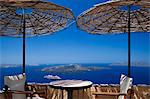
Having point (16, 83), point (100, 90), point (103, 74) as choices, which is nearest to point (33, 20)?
point (16, 83)

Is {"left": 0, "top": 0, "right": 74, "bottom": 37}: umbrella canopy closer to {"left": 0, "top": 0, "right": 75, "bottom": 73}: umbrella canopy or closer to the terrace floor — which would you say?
{"left": 0, "top": 0, "right": 75, "bottom": 73}: umbrella canopy

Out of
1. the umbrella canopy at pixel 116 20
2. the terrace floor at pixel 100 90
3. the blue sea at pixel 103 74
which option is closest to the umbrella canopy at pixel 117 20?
the umbrella canopy at pixel 116 20

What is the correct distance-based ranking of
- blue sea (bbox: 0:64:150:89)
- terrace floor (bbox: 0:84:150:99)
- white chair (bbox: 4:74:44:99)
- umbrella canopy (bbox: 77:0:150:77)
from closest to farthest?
white chair (bbox: 4:74:44:99) → umbrella canopy (bbox: 77:0:150:77) → terrace floor (bbox: 0:84:150:99) → blue sea (bbox: 0:64:150:89)

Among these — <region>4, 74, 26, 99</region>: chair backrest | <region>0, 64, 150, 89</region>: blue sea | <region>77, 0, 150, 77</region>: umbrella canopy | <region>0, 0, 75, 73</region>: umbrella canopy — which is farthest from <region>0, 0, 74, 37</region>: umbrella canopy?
<region>0, 64, 150, 89</region>: blue sea

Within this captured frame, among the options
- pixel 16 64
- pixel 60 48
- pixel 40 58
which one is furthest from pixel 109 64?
pixel 16 64

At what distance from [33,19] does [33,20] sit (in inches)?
1.8

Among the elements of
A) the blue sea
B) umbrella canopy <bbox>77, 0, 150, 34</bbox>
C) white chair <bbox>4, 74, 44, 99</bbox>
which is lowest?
the blue sea

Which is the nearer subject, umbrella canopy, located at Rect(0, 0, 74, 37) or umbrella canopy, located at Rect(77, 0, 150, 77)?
umbrella canopy, located at Rect(0, 0, 74, 37)

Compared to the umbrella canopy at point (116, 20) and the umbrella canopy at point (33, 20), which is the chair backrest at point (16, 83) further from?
the umbrella canopy at point (116, 20)

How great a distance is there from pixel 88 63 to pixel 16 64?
12.7 ft

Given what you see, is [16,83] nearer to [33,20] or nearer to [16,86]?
[16,86]

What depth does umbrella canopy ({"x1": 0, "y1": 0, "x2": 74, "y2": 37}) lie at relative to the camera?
624cm

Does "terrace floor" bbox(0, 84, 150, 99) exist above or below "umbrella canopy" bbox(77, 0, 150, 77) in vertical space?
below

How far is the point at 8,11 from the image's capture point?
6371mm
